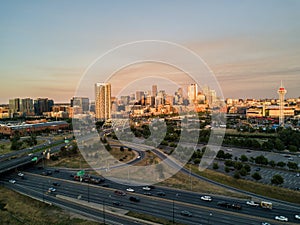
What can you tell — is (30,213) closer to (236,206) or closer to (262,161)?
(236,206)

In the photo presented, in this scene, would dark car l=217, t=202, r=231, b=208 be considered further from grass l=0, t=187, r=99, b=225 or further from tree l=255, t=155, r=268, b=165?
tree l=255, t=155, r=268, b=165

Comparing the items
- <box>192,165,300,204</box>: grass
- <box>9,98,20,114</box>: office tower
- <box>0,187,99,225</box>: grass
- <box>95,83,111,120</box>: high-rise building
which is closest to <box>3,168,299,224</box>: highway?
<box>0,187,99,225</box>: grass

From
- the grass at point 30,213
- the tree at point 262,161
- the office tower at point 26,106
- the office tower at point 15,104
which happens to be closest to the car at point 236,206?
the grass at point 30,213

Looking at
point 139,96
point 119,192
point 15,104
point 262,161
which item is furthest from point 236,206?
point 15,104

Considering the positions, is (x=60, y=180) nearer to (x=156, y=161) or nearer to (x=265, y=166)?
(x=156, y=161)

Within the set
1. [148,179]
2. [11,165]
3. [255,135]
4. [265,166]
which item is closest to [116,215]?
[148,179]
